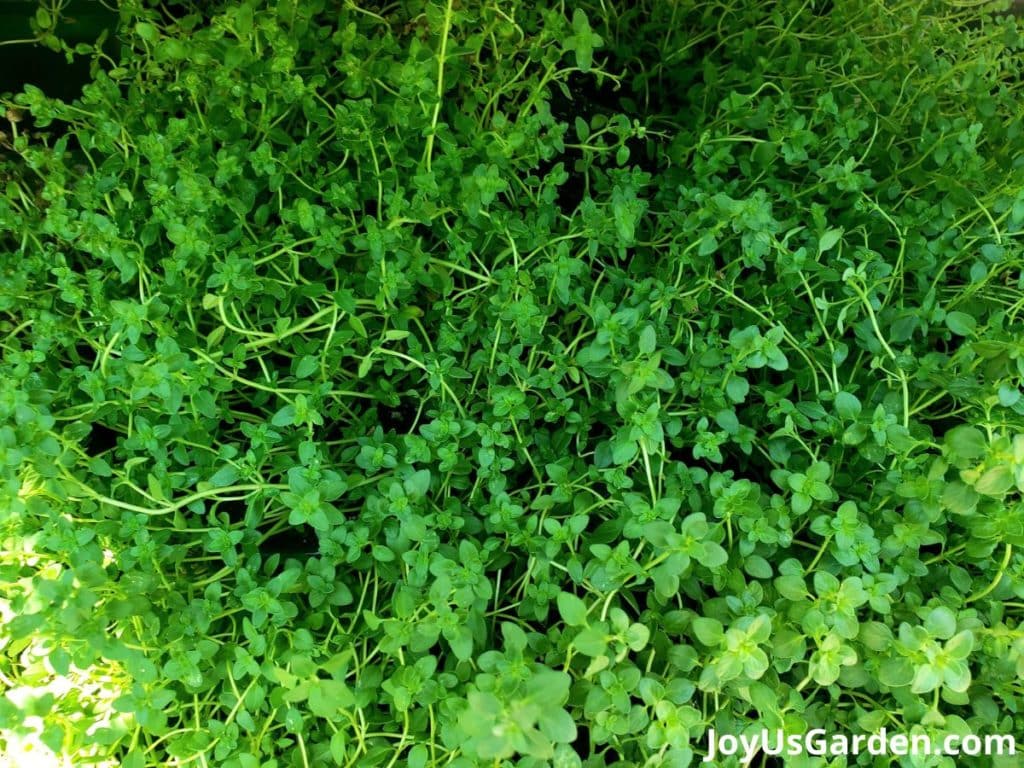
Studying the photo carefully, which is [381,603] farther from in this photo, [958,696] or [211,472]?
[958,696]

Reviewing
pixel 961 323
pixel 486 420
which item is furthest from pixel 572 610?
pixel 961 323

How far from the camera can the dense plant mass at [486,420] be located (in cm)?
76

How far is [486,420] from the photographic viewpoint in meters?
0.90

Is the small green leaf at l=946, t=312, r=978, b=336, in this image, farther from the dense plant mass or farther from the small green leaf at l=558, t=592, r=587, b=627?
the small green leaf at l=558, t=592, r=587, b=627

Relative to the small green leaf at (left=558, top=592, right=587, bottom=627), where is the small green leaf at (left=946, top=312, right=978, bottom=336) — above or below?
above

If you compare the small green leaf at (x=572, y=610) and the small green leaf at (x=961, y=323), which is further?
the small green leaf at (x=961, y=323)

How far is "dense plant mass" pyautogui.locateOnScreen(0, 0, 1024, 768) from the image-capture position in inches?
29.8

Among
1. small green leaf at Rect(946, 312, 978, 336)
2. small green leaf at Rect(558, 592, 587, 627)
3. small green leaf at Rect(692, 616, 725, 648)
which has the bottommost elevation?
small green leaf at Rect(692, 616, 725, 648)

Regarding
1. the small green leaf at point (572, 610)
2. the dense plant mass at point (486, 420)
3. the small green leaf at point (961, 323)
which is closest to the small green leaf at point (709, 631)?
the dense plant mass at point (486, 420)

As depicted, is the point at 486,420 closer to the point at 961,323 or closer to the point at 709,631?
the point at 709,631

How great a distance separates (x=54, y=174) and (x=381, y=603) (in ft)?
2.60

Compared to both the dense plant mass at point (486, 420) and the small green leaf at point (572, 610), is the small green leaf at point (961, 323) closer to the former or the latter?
the dense plant mass at point (486, 420)

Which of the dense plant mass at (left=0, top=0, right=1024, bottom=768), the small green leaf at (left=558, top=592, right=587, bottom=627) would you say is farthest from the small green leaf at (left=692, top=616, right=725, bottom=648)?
the small green leaf at (left=558, top=592, right=587, bottom=627)

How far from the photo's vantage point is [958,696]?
29.7 inches
